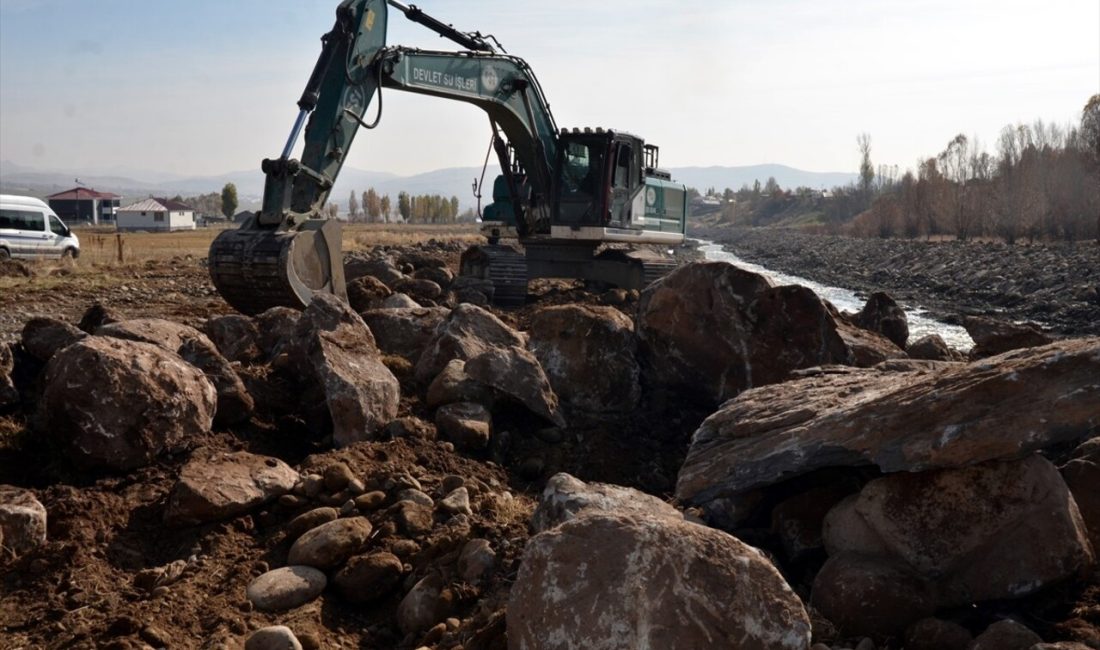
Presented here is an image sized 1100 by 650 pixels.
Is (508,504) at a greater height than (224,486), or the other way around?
(224,486)

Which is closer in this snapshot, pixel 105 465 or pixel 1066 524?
pixel 1066 524

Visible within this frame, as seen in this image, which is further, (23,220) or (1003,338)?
(23,220)

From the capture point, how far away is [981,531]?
14.1ft

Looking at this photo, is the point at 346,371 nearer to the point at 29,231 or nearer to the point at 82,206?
the point at 29,231

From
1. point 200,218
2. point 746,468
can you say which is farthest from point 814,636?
point 200,218

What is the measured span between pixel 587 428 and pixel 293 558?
129 inches

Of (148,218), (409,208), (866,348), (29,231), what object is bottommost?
(866,348)

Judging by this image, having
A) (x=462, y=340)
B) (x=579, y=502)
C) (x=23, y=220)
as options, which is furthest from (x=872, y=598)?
(x=23, y=220)

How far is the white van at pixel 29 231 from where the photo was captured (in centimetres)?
2155

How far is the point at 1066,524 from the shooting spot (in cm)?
426

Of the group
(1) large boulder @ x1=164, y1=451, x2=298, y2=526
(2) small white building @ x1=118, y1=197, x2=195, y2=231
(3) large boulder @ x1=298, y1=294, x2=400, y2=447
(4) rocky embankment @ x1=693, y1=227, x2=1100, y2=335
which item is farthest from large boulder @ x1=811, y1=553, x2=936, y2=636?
(2) small white building @ x1=118, y1=197, x2=195, y2=231

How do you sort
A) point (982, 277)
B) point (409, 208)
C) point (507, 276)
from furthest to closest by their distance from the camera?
1. point (409, 208)
2. point (982, 277)
3. point (507, 276)

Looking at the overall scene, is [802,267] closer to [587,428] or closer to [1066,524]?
[587,428]

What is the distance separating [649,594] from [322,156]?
8282mm
